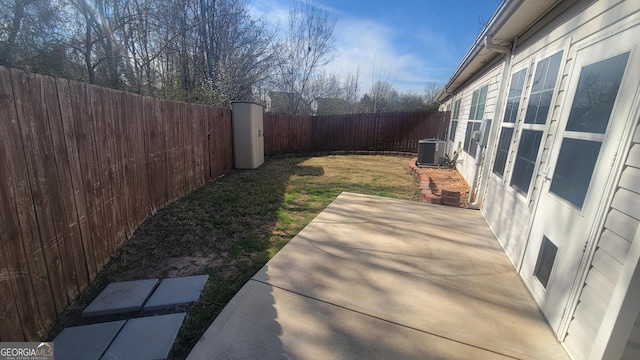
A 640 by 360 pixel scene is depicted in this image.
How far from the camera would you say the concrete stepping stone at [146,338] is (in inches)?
61.5

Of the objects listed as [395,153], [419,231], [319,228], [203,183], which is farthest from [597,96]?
[395,153]

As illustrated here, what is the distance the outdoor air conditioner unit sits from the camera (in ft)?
26.0

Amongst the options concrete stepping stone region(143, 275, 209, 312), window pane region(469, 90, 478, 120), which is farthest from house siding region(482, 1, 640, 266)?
concrete stepping stone region(143, 275, 209, 312)

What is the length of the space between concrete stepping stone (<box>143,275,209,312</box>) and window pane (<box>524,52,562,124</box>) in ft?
11.5

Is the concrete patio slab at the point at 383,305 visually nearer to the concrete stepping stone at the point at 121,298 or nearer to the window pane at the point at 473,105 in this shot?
the concrete stepping stone at the point at 121,298

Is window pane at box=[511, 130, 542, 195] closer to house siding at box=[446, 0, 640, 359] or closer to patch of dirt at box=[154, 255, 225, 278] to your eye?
house siding at box=[446, 0, 640, 359]

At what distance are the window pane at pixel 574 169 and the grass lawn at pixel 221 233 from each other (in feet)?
8.73

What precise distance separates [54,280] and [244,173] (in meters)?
5.29

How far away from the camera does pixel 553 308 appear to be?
6.39 ft

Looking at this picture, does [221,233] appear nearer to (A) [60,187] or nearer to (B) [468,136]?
(A) [60,187]

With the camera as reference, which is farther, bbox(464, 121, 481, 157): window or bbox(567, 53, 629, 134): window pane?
bbox(464, 121, 481, 157): window

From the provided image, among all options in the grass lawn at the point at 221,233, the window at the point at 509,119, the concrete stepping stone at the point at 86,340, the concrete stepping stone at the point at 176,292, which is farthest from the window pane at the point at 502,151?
the concrete stepping stone at the point at 86,340

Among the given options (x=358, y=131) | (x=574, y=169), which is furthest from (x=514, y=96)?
(x=358, y=131)

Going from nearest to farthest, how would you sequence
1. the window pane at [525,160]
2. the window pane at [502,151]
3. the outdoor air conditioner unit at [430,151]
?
the window pane at [525,160]
the window pane at [502,151]
the outdoor air conditioner unit at [430,151]
